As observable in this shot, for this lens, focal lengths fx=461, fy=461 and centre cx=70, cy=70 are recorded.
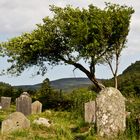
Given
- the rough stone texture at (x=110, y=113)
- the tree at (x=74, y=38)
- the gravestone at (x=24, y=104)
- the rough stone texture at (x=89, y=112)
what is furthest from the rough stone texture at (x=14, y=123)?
the tree at (x=74, y=38)

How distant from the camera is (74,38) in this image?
38.9 metres

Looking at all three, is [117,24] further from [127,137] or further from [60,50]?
[127,137]

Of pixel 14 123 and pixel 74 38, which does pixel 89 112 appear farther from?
pixel 74 38

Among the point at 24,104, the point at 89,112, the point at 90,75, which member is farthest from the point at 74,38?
the point at 89,112

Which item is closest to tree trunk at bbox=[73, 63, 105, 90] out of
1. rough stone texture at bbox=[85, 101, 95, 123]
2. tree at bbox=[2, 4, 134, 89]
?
tree at bbox=[2, 4, 134, 89]

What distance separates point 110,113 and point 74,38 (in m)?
23.0

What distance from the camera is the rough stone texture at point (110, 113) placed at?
16.1 metres

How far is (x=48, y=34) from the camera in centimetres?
4038

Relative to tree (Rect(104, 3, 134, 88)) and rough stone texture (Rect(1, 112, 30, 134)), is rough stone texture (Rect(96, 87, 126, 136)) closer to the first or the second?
rough stone texture (Rect(1, 112, 30, 134))

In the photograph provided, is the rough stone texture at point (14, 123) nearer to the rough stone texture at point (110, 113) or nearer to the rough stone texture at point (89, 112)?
the rough stone texture at point (110, 113)

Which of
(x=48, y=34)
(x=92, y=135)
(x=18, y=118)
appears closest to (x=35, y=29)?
(x=48, y=34)

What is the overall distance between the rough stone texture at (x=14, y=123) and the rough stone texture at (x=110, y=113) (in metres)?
3.51

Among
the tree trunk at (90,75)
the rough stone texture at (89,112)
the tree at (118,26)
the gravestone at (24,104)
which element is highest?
the tree at (118,26)

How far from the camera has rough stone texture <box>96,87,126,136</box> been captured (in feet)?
52.9
